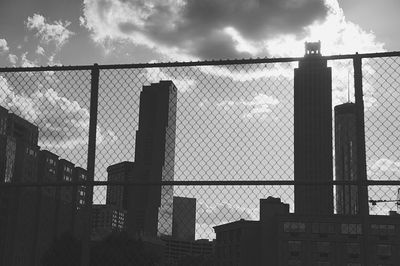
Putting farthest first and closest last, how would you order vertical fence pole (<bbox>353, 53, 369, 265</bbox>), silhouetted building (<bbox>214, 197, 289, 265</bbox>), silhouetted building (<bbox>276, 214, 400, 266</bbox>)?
silhouetted building (<bbox>214, 197, 289, 265</bbox>), silhouetted building (<bbox>276, 214, 400, 266</bbox>), vertical fence pole (<bbox>353, 53, 369, 265</bbox>)

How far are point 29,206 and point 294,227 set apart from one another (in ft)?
145

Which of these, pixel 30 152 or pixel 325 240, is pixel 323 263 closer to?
pixel 325 240

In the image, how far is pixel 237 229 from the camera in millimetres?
102250

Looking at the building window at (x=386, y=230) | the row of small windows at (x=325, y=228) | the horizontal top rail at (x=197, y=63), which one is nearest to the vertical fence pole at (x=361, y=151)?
the horizontal top rail at (x=197, y=63)

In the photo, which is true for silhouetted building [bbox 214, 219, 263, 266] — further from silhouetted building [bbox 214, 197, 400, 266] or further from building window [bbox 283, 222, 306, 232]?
building window [bbox 283, 222, 306, 232]

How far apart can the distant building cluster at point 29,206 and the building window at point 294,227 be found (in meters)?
34.4

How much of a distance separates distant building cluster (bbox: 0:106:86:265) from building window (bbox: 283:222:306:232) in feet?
113

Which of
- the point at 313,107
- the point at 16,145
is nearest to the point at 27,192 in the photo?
the point at 16,145

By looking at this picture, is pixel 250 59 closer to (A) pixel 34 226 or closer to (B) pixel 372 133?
(B) pixel 372 133

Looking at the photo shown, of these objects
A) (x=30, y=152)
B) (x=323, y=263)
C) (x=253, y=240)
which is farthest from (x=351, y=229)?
(x=30, y=152)

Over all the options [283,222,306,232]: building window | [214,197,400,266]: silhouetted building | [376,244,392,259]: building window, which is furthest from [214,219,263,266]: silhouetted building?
[376,244,392,259]: building window

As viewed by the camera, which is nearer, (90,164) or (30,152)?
(90,164)

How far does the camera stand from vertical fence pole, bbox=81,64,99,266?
6.06m

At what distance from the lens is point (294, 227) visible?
292 feet
